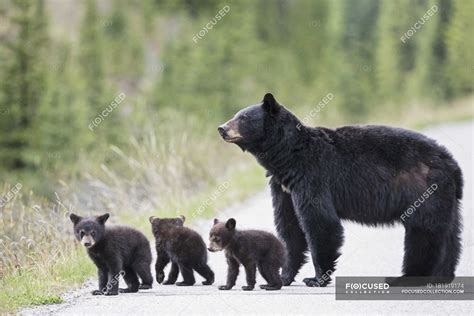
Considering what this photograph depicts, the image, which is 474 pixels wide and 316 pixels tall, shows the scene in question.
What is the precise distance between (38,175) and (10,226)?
48.9 feet

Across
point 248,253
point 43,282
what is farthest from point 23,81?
point 248,253

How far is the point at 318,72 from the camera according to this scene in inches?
2076

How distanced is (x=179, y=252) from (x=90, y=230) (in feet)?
3.18

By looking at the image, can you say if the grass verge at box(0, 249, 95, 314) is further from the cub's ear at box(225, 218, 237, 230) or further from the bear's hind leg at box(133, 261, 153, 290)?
the cub's ear at box(225, 218, 237, 230)

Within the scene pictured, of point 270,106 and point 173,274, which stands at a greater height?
point 270,106

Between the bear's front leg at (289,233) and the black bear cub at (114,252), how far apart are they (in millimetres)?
1245

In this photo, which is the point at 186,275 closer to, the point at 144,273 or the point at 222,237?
the point at 144,273

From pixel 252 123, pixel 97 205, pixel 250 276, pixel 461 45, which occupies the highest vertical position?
pixel 461 45

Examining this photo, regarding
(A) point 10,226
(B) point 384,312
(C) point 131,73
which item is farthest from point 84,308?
(C) point 131,73

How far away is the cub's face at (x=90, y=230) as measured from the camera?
8227 millimetres

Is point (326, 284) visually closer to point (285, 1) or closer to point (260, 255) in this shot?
point (260, 255)

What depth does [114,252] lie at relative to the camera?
834 cm

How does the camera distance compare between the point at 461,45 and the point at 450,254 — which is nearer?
the point at 450,254

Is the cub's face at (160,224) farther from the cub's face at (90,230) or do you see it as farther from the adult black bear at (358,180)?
the adult black bear at (358,180)
